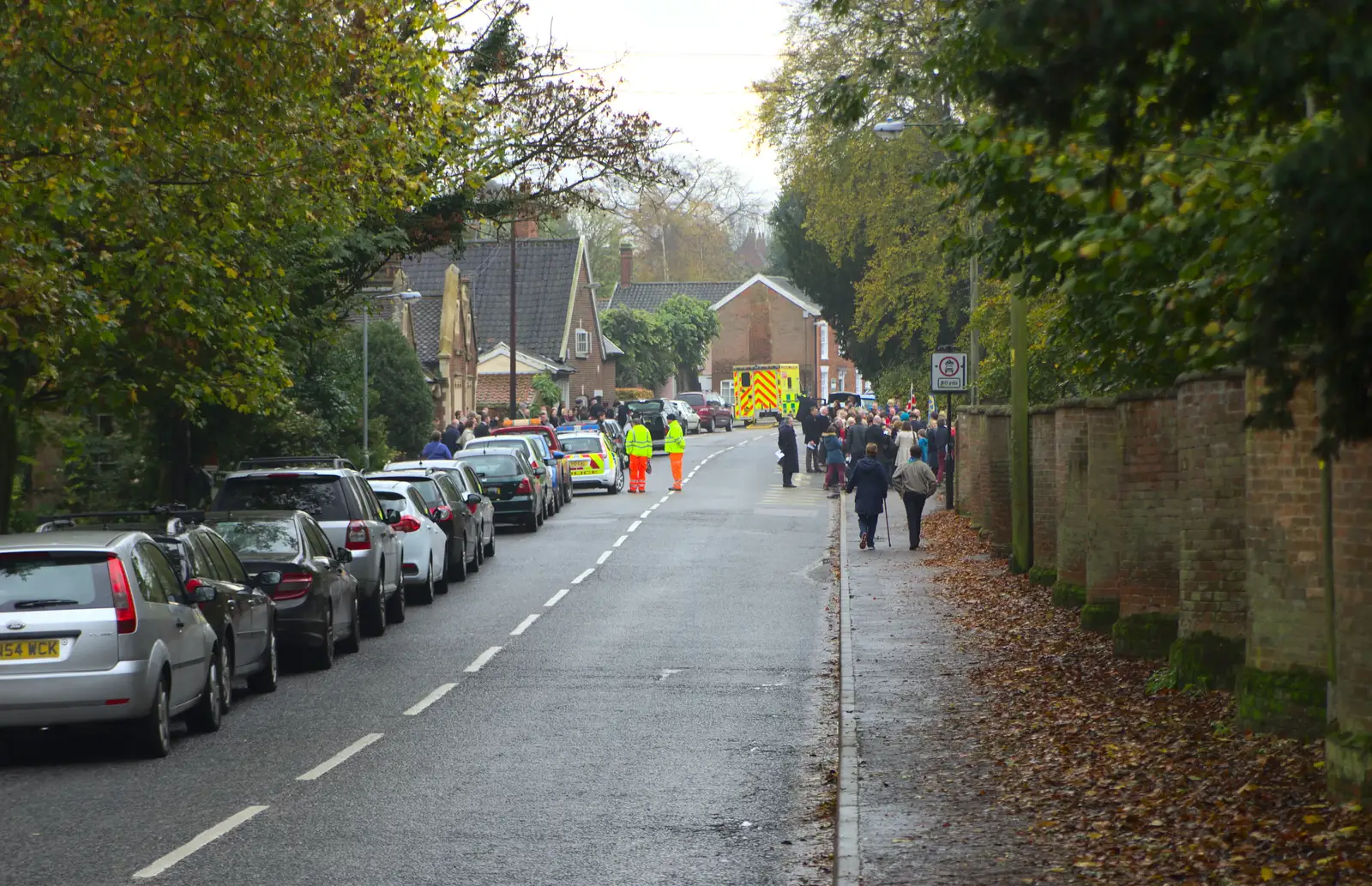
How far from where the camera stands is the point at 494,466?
35062 mm

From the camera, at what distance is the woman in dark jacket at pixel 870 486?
28.2 metres

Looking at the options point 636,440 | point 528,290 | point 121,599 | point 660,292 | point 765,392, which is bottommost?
point 121,599

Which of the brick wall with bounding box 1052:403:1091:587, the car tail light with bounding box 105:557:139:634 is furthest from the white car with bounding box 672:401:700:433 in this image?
the car tail light with bounding box 105:557:139:634

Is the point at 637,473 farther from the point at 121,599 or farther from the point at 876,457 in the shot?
the point at 121,599

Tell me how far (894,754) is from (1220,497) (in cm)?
306

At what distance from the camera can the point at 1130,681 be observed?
46.4ft

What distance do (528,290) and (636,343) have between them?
47.4 ft

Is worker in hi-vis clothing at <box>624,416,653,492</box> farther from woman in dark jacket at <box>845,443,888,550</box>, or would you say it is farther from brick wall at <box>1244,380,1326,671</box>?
brick wall at <box>1244,380,1326,671</box>

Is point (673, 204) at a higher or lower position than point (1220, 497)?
higher

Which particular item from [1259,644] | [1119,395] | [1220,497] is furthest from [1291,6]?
[1119,395]

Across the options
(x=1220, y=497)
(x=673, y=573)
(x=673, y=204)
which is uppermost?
(x=673, y=204)

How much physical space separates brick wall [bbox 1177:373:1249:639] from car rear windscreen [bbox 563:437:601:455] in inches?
1334

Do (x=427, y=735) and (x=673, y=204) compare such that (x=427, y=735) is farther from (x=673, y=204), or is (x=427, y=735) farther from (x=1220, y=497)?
(x=673, y=204)

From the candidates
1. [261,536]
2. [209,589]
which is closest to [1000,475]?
[261,536]
